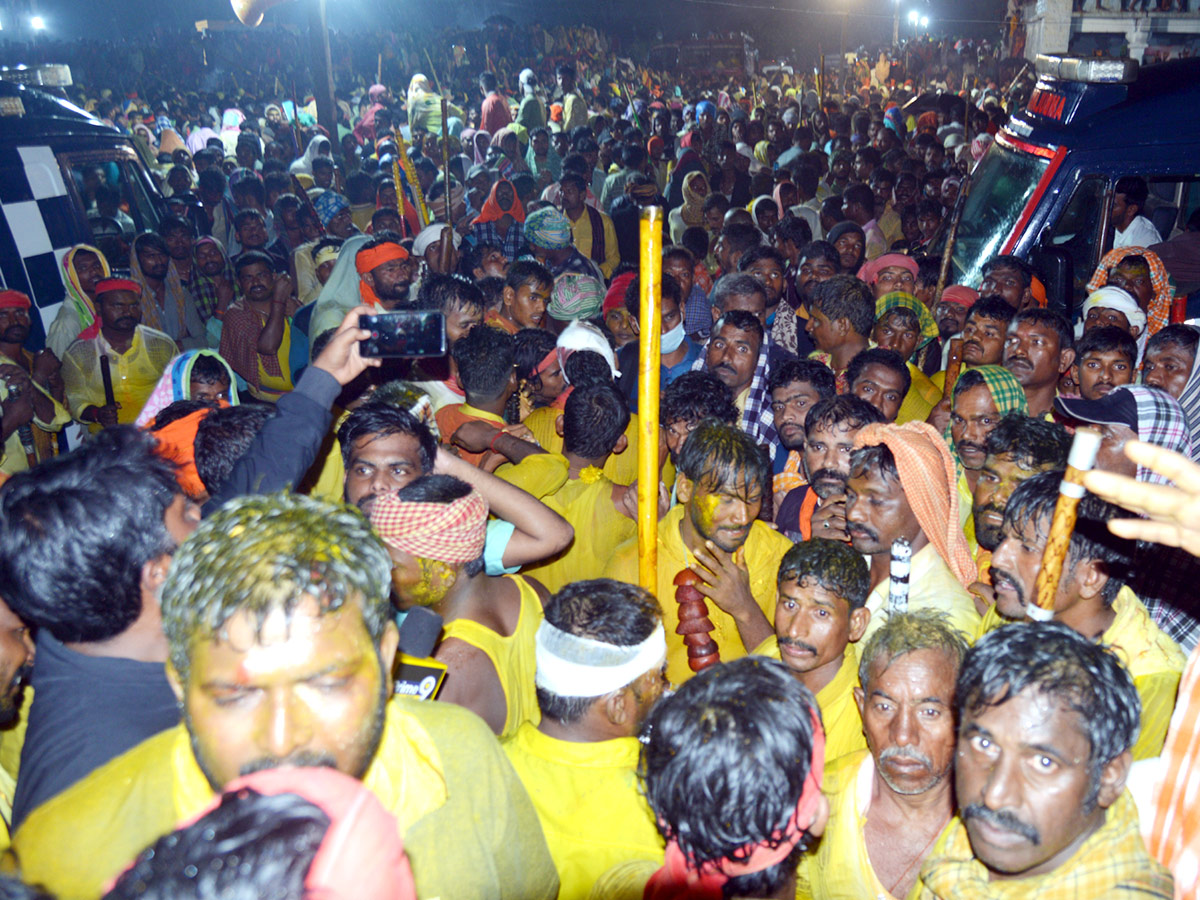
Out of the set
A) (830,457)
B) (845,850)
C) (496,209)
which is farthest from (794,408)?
(496,209)

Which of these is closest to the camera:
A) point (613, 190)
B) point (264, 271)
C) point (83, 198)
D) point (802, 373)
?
point (802, 373)

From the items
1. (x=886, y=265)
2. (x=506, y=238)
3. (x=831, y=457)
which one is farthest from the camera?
(x=506, y=238)

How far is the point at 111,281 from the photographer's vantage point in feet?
17.7

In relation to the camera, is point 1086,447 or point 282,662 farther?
point 1086,447

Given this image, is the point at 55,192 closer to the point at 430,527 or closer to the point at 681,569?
the point at 430,527

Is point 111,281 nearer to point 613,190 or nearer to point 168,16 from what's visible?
point 613,190

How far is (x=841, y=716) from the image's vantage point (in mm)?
2674

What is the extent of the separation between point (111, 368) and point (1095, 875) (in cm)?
563

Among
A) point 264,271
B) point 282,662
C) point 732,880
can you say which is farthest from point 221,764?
point 264,271

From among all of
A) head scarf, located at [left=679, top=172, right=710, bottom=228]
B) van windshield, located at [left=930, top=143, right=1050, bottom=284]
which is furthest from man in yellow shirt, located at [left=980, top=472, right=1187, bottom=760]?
head scarf, located at [left=679, top=172, right=710, bottom=228]

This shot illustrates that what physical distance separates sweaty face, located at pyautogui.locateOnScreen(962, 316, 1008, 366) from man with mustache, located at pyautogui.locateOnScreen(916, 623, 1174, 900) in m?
3.22

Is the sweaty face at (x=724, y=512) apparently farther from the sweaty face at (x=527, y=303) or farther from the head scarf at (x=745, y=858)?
the sweaty face at (x=527, y=303)

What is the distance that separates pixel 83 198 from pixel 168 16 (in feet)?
95.5

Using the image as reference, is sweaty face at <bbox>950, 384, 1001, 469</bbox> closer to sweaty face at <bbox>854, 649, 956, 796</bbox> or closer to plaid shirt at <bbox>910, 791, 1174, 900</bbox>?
sweaty face at <bbox>854, 649, 956, 796</bbox>
